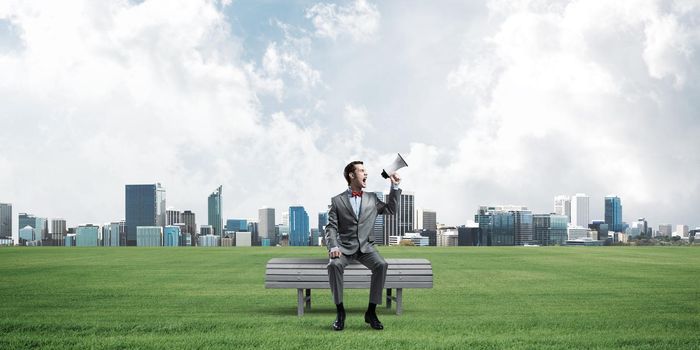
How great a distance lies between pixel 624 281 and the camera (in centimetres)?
2166

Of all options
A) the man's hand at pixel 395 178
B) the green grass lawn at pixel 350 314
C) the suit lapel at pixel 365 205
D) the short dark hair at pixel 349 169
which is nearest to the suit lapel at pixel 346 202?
the suit lapel at pixel 365 205

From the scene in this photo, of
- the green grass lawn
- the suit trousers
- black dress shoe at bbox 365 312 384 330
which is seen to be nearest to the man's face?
the suit trousers

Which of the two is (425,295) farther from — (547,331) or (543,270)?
(543,270)

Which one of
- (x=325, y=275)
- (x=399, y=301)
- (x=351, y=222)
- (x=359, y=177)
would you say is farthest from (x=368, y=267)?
(x=399, y=301)

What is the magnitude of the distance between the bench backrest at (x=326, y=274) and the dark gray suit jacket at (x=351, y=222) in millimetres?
1062

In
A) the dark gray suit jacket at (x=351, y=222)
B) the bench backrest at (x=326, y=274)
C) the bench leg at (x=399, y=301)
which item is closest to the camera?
the dark gray suit jacket at (x=351, y=222)

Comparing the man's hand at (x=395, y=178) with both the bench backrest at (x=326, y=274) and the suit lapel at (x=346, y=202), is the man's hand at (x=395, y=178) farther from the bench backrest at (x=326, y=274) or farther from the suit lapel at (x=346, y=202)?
the bench backrest at (x=326, y=274)

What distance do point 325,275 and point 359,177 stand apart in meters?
2.25

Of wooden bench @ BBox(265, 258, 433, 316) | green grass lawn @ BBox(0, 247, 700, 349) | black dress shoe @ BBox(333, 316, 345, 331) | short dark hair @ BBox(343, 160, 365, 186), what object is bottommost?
green grass lawn @ BBox(0, 247, 700, 349)

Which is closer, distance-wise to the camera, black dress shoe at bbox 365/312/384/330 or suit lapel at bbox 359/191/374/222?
black dress shoe at bbox 365/312/384/330

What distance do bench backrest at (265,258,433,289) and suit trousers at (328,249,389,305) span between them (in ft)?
2.88

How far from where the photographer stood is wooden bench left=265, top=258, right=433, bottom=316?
40.1 feet

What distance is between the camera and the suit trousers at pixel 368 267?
36.5 feet

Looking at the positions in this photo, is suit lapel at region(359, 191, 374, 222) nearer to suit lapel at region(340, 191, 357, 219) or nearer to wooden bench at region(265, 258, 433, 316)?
suit lapel at region(340, 191, 357, 219)
